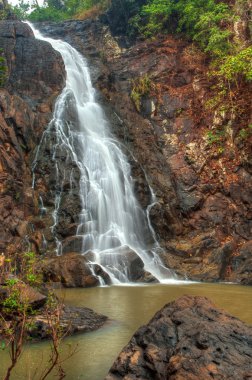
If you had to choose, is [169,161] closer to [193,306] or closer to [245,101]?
[245,101]

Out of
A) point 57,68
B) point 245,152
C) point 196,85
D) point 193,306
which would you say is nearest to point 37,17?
point 57,68

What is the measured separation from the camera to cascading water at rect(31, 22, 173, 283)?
14.5 meters

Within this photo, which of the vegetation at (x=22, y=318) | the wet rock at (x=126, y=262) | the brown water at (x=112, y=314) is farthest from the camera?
the wet rock at (x=126, y=262)

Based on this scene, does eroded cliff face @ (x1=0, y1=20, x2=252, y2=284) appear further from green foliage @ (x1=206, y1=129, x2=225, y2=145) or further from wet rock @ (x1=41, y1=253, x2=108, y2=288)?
wet rock @ (x1=41, y1=253, x2=108, y2=288)

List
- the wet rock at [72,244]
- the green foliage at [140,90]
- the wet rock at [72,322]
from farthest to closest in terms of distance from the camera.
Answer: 1. the green foliage at [140,90]
2. the wet rock at [72,244]
3. the wet rock at [72,322]

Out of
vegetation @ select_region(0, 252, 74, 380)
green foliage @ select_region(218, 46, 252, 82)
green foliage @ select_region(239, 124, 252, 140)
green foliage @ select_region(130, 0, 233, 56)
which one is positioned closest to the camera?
vegetation @ select_region(0, 252, 74, 380)

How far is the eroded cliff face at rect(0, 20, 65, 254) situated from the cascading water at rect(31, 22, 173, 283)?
0.79 metres

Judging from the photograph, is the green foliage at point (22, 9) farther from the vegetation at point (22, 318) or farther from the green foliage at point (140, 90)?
the vegetation at point (22, 318)

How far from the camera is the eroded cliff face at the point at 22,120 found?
1386cm

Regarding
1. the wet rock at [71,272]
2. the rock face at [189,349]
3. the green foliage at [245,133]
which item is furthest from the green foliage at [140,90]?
the rock face at [189,349]

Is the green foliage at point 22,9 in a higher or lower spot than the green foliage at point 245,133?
higher

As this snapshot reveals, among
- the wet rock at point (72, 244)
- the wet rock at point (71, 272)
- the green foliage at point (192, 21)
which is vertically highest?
the green foliage at point (192, 21)

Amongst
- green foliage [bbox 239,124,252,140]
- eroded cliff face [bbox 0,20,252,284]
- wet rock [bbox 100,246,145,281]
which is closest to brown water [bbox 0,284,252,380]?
wet rock [bbox 100,246,145,281]

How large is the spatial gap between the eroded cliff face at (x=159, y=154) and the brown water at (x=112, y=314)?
3.04 meters
